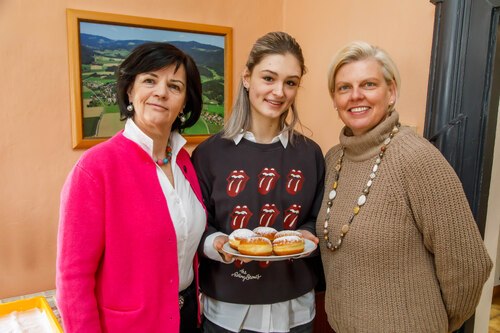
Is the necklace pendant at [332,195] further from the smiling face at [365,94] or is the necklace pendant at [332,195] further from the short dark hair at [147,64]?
the short dark hair at [147,64]

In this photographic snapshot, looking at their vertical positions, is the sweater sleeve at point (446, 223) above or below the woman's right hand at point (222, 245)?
above

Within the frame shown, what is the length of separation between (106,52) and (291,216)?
1645 millimetres

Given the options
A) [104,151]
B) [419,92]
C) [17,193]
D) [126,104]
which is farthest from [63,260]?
[419,92]

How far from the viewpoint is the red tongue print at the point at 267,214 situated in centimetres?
138

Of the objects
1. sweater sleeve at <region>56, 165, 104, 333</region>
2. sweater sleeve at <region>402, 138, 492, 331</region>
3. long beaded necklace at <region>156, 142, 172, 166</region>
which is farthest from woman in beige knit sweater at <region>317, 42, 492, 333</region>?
sweater sleeve at <region>56, 165, 104, 333</region>

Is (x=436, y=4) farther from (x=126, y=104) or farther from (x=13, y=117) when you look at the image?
(x=13, y=117)

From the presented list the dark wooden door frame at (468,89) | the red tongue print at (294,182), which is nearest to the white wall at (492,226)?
the dark wooden door frame at (468,89)

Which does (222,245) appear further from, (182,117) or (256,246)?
(182,117)

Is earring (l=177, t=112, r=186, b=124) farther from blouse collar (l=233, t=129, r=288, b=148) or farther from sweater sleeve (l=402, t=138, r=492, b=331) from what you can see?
sweater sleeve (l=402, t=138, r=492, b=331)

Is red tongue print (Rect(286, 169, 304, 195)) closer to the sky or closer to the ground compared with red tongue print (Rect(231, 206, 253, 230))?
closer to the sky

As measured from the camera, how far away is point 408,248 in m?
1.13

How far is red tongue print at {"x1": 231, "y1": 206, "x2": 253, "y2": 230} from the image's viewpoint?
137cm

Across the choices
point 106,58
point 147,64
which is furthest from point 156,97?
point 106,58

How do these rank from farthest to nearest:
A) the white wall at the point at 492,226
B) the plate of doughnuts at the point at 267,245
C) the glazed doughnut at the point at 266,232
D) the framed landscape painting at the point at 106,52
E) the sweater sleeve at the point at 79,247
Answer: the framed landscape painting at the point at 106,52 < the white wall at the point at 492,226 < the glazed doughnut at the point at 266,232 < the plate of doughnuts at the point at 267,245 < the sweater sleeve at the point at 79,247
